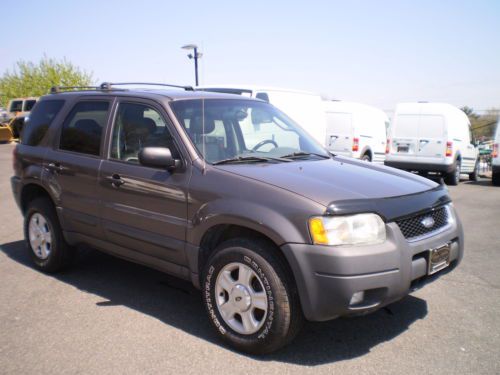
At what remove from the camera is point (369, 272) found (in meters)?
3.13

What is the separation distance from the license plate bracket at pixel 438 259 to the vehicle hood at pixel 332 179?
0.44 meters

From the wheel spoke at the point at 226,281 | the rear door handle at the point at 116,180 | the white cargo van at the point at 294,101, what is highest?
the white cargo van at the point at 294,101

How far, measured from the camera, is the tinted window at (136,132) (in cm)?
419

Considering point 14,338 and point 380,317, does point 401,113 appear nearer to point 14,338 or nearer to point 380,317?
point 380,317

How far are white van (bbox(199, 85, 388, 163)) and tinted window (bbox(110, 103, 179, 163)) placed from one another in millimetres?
5817

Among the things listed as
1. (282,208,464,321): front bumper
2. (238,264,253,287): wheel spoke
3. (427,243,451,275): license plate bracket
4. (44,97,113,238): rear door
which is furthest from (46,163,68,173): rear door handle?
(427,243,451,275): license plate bracket

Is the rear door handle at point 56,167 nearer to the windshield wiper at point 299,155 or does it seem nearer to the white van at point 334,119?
the windshield wiper at point 299,155

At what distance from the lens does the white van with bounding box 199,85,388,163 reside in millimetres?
10789

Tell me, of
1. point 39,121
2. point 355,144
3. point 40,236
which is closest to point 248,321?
point 40,236

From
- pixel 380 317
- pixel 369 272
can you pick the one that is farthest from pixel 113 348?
pixel 380 317

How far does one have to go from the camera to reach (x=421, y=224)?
11.6ft

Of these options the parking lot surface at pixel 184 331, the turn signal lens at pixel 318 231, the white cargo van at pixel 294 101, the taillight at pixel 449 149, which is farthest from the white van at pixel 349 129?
the turn signal lens at pixel 318 231

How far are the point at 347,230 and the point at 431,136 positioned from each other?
39.5ft

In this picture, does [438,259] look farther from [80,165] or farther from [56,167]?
[56,167]
